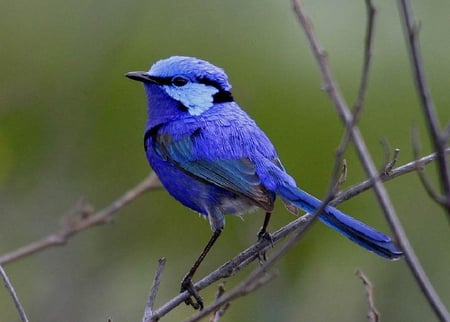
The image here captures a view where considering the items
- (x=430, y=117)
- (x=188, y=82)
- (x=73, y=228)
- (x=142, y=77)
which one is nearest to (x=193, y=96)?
(x=188, y=82)

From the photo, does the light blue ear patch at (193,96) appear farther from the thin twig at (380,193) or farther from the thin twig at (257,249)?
the thin twig at (380,193)

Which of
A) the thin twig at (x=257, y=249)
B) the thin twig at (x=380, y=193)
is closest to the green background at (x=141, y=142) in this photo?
the thin twig at (x=257, y=249)

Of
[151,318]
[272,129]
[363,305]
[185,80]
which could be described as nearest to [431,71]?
[272,129]

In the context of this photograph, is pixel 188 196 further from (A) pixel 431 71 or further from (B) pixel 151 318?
(A) pixel 431 71

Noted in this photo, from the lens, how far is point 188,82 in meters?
4.45

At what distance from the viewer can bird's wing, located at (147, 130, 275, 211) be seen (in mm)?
3996

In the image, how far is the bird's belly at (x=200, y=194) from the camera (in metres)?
4.17

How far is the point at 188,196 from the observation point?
14.0ft

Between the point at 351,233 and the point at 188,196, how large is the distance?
90 cm

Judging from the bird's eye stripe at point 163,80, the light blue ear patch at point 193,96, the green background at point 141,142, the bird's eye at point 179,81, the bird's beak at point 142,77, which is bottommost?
the green background at point 141,142

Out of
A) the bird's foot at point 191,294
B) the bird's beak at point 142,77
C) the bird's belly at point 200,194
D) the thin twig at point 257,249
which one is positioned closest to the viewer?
the thin twig at point 257,249

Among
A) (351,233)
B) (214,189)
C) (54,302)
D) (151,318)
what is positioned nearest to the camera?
(151,318)

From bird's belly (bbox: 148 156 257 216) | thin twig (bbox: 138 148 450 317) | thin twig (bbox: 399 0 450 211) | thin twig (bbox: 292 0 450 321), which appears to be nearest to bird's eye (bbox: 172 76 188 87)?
bird's belly (bbox: 148 156 257 216)

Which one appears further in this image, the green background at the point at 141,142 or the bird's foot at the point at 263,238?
the green background at the point at 141,142
